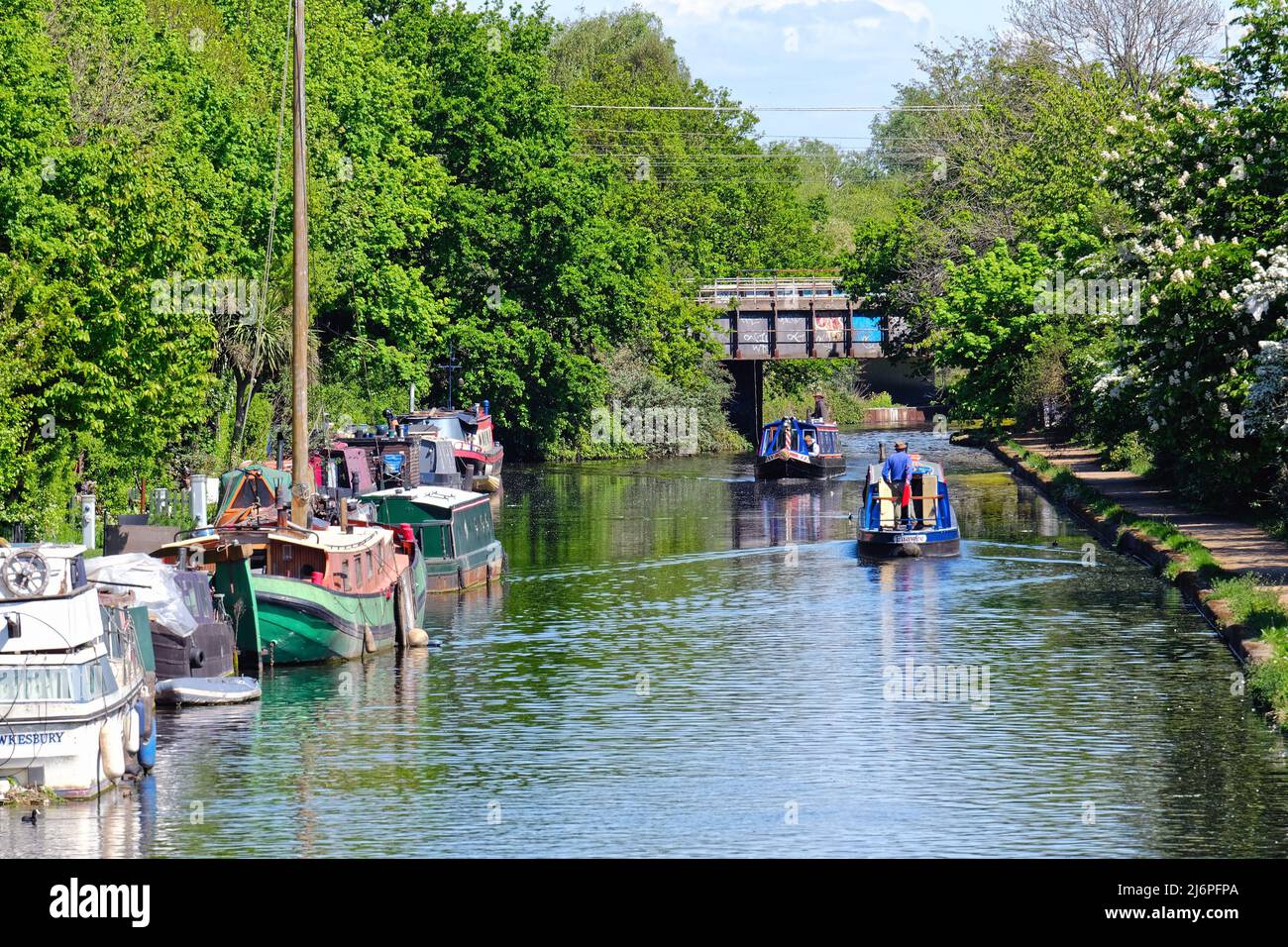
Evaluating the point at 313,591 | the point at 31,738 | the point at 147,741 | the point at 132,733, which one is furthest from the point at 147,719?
the point at 313,591

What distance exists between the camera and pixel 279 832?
23047 millimetres

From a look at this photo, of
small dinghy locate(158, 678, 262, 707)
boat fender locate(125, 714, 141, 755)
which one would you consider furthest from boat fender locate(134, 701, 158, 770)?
small dinghy locate(158, 678, 262, 707)

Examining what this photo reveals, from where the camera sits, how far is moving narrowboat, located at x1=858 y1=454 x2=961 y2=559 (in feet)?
160

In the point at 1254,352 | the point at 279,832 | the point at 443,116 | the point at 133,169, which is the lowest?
the point at 279,832

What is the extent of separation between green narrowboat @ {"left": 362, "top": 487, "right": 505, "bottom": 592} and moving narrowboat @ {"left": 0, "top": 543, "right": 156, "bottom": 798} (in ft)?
54.2

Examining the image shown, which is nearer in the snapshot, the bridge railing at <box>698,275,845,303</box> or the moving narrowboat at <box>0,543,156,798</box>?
the moving narrowboat at <box>0,543,156,798</box>

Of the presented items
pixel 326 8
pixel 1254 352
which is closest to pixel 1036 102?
pixel 326 8

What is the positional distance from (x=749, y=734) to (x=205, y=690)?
8423 millimetres

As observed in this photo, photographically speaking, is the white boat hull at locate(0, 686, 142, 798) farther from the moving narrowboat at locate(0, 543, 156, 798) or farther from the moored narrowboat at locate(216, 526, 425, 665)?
the moored narrowboat at locate(216, 526, 425, 665)

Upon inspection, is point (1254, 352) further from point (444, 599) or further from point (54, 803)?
point (54, 803)

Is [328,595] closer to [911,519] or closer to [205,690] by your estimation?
[205,690]

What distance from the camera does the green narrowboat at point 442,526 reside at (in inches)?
1671

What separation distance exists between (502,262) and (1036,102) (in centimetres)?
3060
